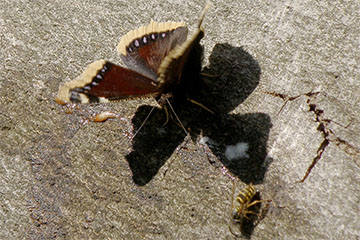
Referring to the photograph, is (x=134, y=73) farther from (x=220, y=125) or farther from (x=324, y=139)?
(x=324, y=139)

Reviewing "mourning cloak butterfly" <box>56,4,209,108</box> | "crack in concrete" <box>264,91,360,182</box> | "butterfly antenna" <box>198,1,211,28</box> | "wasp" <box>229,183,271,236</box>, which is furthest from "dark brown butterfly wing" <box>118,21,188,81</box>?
"wasp" <box>229,183,271,236</box>

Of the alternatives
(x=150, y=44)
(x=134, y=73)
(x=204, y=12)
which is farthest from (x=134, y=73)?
(x=204, y=12)

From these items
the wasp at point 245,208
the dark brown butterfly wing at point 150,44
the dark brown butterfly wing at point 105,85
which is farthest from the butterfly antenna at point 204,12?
the wasp at point 245,208

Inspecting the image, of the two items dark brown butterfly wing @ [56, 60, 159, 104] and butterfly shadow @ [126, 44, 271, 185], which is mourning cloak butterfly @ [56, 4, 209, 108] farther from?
butterfly shadow @ [126, 44, 271, 185]

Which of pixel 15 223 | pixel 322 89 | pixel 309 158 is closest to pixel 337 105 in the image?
pixel 322 89

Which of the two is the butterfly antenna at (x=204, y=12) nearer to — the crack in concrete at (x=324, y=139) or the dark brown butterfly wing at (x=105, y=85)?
the dark brown butterfly wing at (x=105, y=85)

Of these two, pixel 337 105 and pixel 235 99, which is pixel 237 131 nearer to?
pixel 235 99

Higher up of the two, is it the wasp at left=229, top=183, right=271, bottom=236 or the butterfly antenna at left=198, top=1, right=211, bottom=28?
the butterfly antenna at left=198, top=1, right=211, bottom=28
